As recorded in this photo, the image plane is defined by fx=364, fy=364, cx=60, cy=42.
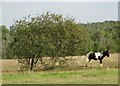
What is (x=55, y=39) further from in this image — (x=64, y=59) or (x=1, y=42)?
(x=1, y=42)

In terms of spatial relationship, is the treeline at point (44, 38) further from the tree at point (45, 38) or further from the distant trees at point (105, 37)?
the distant trees at point (105, 37)

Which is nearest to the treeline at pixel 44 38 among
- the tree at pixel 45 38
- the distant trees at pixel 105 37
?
the tree at pixel 45 38

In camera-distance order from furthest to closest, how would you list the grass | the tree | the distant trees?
the distant trees < the tree < the grass

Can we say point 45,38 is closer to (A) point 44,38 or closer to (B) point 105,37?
(A) point 44,38

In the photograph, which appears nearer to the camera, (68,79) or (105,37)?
(68,79)

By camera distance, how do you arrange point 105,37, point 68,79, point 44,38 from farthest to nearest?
1. point 105,37
2. point 44,38
3. point 68,79

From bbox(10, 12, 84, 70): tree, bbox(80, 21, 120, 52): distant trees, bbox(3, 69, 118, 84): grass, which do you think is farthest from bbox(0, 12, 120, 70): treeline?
bbox(80, 21, 120, 52): distant trees

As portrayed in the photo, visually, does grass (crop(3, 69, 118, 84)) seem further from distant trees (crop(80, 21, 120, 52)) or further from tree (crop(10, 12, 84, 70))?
distant trees (crop(80, 21, 120, 52))

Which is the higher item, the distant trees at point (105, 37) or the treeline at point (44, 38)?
the treeline at point (44, 38)

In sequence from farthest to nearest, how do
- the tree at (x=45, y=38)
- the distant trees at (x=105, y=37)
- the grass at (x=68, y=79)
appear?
the distant trees at (x=105, y=37), the tree at (x=45, y=38), the grass at (x=68, y=79)

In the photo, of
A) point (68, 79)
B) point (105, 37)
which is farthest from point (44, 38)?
point (105, 37)

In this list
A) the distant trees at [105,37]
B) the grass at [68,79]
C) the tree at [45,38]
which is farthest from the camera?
the distant trees at [105,37]

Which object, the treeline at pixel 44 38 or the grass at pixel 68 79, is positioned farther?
the treeline at pixel 44 38

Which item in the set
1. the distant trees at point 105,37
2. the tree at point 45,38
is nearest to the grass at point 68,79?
the tree at point 45,38
